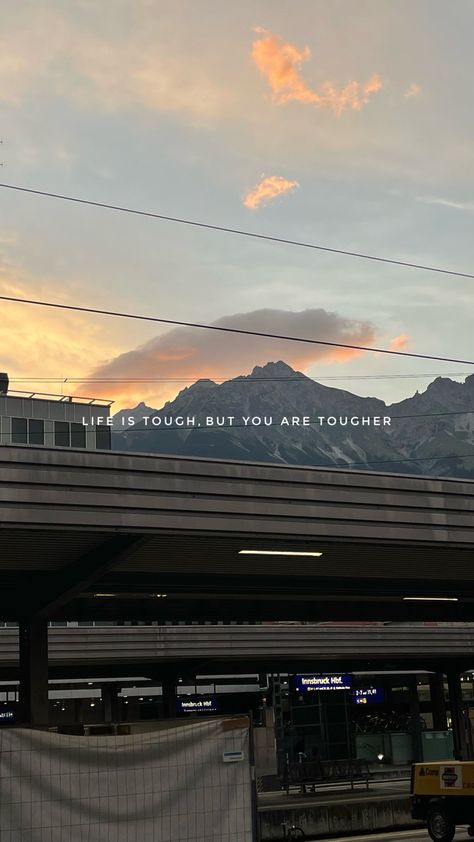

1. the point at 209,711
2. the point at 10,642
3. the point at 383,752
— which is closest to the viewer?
the point at 10,642

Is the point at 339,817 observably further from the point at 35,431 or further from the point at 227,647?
the point at 35,431

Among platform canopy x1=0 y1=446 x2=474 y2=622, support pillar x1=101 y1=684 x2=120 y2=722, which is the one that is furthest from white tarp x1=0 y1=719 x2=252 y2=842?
support pillar x1=101 y1=684 x2=120 y2=722

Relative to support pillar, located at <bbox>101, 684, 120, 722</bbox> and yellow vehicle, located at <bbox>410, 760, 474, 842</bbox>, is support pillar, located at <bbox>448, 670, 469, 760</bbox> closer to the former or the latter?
support pillar, located at <bbox>101, 684, 120, 722</bbox>

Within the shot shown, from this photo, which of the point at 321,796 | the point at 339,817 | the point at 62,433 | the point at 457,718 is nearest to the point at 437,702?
the point at 457,718

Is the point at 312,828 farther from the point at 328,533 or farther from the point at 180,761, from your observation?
the point at 180,761

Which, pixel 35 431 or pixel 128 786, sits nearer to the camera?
pixel 128 786

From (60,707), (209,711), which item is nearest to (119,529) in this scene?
(209,711)

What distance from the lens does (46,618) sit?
23.0 metres

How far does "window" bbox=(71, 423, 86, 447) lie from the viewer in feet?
370

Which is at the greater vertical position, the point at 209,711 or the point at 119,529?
the point at 119,529

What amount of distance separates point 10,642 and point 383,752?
74.5 feet

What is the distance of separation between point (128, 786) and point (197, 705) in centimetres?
5588

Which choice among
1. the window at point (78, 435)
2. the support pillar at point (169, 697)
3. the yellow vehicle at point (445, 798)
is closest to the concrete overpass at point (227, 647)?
the support pillar at point (169, 697)

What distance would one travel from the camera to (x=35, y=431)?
111 metres
